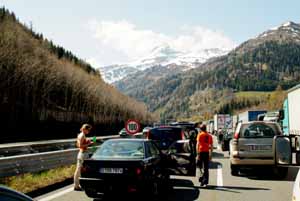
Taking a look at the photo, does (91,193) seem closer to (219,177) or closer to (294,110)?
(219,177)

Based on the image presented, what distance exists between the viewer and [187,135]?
20109 millimetres

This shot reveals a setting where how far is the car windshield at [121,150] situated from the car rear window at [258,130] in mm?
6003

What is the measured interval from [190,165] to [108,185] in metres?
4.55

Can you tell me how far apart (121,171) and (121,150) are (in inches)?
34.8

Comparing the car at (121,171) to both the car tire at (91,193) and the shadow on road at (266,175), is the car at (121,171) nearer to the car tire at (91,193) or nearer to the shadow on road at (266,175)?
the car tire at (91,193)

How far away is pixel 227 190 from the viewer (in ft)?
38.9

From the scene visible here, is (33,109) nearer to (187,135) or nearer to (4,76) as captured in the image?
(4,76)

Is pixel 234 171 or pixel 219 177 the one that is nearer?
pixel 219 177

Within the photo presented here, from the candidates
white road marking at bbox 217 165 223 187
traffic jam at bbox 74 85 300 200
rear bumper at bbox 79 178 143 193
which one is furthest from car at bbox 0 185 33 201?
white road marking at bbox 217 165 223 187

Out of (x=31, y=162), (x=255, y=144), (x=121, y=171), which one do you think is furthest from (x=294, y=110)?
(x=121, y=171)

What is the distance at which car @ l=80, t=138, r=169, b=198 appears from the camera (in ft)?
30.9

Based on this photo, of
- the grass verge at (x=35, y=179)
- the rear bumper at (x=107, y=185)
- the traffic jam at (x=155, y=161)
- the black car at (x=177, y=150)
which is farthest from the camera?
the black car at (x=177, y=150)

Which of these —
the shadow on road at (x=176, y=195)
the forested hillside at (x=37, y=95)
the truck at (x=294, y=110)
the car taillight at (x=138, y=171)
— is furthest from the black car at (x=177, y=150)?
the forested hillside at (x=37, y=95)

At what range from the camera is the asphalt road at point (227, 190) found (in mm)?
10461
